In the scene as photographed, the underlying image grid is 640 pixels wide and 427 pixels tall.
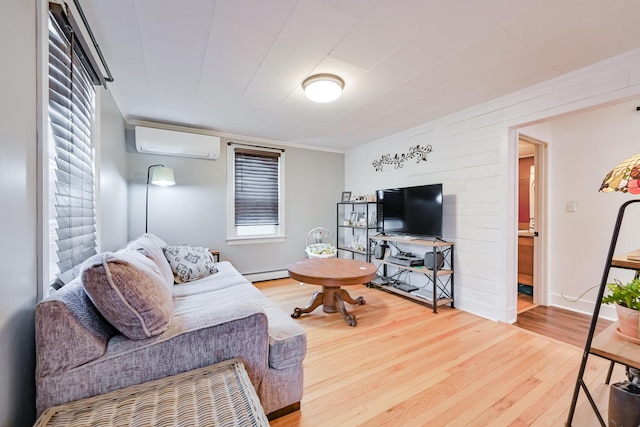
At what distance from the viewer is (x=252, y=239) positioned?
13.0 ft

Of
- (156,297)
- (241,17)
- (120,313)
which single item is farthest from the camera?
(241,17)

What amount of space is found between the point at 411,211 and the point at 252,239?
2.32 metres

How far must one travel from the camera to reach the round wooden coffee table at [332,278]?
237 cm

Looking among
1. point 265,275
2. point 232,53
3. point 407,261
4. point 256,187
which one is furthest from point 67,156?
point 407,261

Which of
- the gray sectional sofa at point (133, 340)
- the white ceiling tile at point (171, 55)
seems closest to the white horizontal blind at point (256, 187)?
the white ceiling tile at point (171, 55)

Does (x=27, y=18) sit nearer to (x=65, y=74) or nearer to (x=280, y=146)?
(x=65, y=74)

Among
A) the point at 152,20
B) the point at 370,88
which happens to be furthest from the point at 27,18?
the point at 370,88

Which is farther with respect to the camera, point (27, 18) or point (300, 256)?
point (300, 256)

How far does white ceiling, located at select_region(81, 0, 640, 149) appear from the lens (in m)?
1.45

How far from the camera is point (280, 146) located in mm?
4184

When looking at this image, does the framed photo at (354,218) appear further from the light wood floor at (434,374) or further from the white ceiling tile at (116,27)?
the white ceiling tile at (116,27)

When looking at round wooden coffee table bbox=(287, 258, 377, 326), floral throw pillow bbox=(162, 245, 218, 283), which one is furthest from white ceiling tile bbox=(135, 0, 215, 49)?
round wooden coffee table bbox=(287, 258, 377, 326)

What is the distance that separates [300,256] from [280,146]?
183 cm

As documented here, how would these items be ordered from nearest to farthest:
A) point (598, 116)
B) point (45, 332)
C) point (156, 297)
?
point (45, 332), point (156, 297), point (598, 116)
